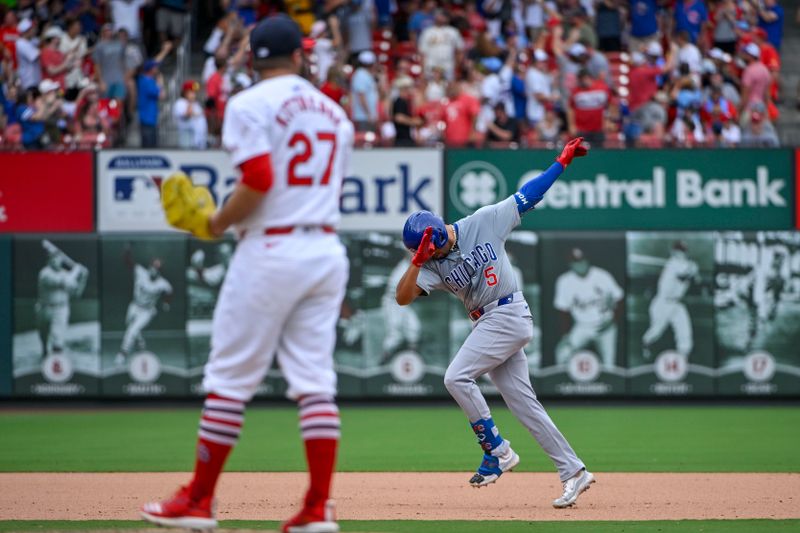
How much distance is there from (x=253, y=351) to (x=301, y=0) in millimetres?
14656

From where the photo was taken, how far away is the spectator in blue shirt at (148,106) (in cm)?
1811

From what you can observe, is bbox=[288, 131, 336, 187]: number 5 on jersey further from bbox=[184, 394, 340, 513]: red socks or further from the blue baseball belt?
the blue baseball belt

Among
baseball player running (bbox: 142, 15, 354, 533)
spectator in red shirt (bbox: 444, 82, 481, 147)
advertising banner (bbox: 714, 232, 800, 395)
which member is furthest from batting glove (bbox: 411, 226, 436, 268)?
advertising banner (bbox: 714, 232, 800, 395)

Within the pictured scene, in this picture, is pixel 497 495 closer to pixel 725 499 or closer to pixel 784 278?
pixel 725 499

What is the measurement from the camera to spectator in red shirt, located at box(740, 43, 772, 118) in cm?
1881

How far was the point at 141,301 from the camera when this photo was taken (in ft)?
58.8

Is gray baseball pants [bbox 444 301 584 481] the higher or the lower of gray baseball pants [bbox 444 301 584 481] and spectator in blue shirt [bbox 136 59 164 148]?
the lower

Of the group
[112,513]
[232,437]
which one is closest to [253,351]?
[232,437]

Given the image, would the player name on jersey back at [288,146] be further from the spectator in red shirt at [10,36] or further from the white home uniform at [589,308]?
the spectator in red shirt at [10,36]

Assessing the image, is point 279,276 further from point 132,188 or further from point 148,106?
point 148,106

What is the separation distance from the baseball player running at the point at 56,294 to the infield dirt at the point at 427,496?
7787 millimetres

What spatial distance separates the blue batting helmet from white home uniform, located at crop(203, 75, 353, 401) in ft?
7.80

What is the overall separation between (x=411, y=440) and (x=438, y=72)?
699 centimetres

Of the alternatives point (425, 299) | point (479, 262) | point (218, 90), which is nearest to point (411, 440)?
point (425, 299)
